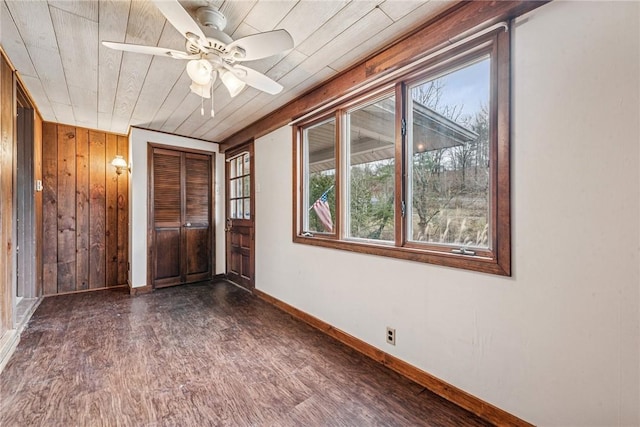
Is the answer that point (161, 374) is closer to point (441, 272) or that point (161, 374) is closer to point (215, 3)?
point (441, 272)

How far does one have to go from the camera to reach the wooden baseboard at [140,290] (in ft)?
12.6

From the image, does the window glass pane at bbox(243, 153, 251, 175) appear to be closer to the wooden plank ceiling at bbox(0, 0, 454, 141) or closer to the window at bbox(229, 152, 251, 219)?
the window at bbox(229, 152, 251, 219)

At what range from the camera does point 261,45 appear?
1564mm

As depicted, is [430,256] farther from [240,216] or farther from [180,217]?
[180,217]

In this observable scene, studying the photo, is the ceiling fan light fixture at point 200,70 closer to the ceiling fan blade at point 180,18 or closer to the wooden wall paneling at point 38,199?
the ceiling fan blade at point 180,18

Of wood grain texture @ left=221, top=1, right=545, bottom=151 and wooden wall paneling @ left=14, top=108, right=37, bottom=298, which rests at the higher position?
wood grain texture @ left=221, top=1, right=545, bottom=151

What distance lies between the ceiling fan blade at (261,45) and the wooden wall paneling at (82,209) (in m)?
3.70

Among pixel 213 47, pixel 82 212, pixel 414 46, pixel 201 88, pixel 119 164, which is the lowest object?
pixel 82 212

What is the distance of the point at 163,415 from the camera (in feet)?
5.16

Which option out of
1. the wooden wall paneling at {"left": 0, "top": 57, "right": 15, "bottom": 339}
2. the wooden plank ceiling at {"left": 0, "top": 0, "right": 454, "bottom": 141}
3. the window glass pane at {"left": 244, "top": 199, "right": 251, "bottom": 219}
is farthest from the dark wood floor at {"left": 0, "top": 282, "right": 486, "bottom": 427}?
the wooden plank ceiling at {"left": 0, "top": 0, "right": 454, "bottom": 141}

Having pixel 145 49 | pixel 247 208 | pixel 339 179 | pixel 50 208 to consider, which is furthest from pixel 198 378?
pixel 50 208

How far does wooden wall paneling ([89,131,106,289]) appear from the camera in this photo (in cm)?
409

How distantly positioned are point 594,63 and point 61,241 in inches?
221

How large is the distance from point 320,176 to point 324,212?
0.38 m
